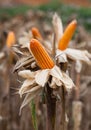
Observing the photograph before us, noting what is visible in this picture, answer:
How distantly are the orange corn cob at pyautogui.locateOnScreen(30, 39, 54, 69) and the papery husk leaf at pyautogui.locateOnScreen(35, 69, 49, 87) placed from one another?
0.03m

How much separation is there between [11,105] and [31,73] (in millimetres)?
1365

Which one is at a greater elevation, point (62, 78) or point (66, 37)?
point (66, 37)

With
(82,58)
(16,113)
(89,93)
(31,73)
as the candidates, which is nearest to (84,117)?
(89,93)

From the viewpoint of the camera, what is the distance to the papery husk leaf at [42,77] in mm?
2403

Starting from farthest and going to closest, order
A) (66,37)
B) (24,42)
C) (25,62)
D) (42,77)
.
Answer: (24,42), (66,37), (25,62), (42,77)

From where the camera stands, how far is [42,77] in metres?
2.42

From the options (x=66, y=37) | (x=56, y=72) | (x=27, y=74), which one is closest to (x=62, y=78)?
(x=56, y=72)

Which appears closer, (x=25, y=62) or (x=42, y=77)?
(x=42, y=77)

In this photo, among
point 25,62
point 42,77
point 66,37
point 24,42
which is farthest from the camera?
point 24,42

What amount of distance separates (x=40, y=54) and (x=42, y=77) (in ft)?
0.30

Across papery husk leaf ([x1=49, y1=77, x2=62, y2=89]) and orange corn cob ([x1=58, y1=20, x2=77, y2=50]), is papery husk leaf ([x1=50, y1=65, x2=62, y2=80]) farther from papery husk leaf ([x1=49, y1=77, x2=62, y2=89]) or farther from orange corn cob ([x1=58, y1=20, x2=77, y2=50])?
orange corn cob ([x1=58, y1=20, x2=77, y2=50])

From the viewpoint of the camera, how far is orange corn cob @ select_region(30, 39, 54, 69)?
2.44 metres

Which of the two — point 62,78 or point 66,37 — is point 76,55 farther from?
point 62,78

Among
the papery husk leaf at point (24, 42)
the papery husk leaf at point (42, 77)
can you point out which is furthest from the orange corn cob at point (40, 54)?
the papery husk leaf at point (24, 42)
